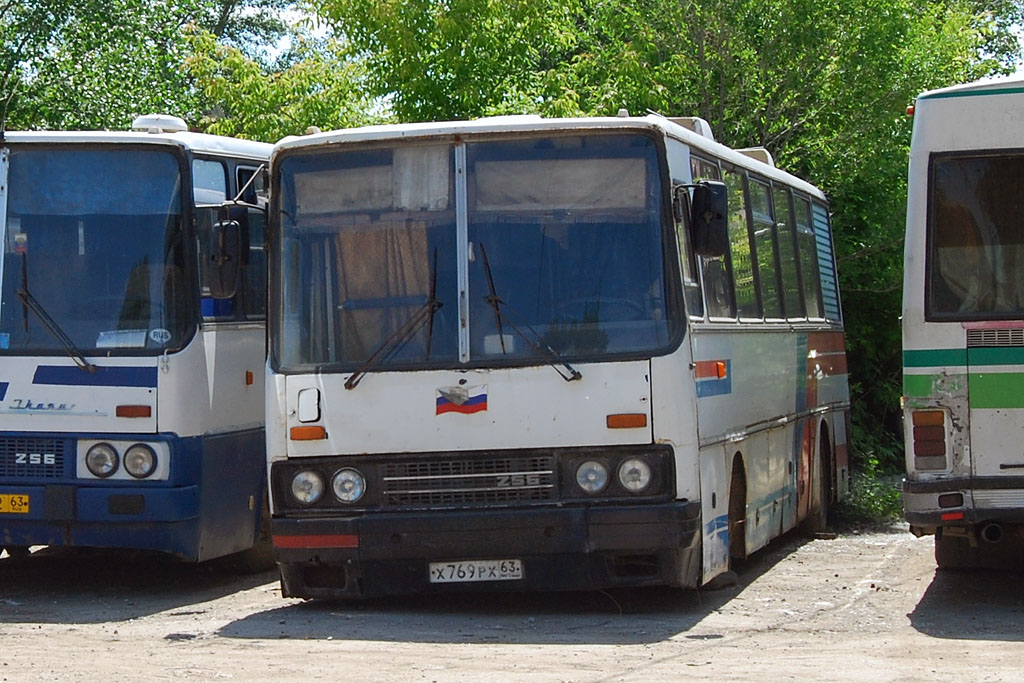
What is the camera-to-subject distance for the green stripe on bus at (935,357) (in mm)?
9930

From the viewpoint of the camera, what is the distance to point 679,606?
1079cm

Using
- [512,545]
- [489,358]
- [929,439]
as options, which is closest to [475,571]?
[512,545]

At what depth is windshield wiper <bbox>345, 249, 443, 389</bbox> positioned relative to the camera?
32.9 ft

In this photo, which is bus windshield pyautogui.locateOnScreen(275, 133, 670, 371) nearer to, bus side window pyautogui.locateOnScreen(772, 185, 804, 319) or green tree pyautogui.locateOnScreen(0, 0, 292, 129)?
bus side window pyautogui.locateOnScreen(772, 185, 804, 319)

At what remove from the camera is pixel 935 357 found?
32.7 feet

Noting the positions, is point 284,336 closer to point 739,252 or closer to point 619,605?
point 619,605

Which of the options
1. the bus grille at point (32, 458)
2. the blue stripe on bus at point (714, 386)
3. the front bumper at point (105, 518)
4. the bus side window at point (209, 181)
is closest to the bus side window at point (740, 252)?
the blue stripe on bus at point (714, 386)

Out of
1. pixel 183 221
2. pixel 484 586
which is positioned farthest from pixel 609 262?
pixel 183 221

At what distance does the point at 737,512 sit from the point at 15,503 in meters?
4.54

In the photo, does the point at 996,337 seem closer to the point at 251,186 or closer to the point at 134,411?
the point at 251,186

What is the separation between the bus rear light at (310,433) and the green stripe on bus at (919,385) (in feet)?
10.7

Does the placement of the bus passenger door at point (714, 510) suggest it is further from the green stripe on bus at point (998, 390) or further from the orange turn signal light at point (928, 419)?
the green stripe on bus at point (998, 390)

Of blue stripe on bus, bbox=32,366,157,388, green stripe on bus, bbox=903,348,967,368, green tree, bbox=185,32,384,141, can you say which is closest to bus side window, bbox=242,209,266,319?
blue stripe on bus, bbox=32,366,157,388

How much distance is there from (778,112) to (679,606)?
32.4 ft
